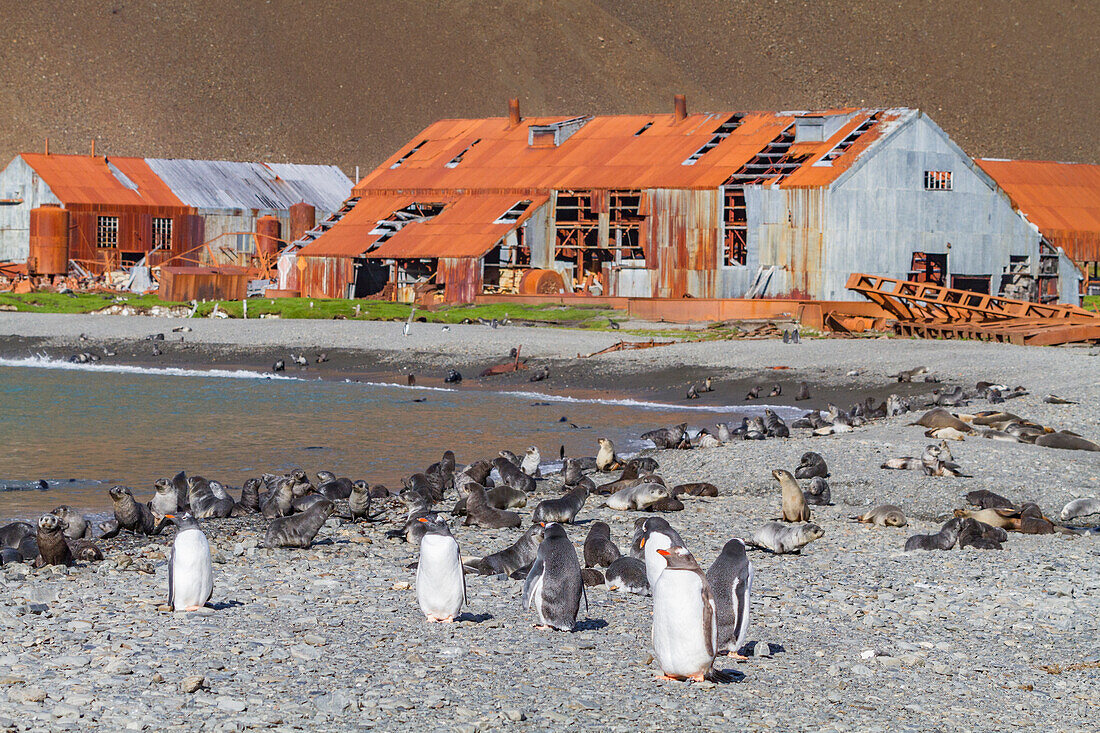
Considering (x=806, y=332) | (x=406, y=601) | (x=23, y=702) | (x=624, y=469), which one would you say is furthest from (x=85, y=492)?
(x=806, y=332)

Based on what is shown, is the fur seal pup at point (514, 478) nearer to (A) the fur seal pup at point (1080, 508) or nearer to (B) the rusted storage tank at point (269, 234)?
(A) the fur seal pup at point (1080, 508)

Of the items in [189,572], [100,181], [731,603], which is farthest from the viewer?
[100,181]

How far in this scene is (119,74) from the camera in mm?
154125

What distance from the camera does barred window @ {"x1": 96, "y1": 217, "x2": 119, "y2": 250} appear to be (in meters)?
65.0

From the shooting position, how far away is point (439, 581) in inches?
396

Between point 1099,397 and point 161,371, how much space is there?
2369 cm

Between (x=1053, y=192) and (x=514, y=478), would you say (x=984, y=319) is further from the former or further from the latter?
(x=1053, y=192)

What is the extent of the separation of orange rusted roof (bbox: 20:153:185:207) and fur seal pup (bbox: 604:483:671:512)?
5455 cm

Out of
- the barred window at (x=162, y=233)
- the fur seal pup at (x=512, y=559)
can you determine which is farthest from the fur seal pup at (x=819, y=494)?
the barred window at (x=162, y=233)

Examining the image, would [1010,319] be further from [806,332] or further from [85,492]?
[85,492]

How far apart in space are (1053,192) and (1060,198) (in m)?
0.70

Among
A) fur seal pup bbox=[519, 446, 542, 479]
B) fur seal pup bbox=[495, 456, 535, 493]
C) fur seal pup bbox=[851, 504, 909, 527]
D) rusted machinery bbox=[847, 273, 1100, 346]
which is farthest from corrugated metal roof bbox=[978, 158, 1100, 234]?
fur seal pup bbox=[851, 504, 909, 527]

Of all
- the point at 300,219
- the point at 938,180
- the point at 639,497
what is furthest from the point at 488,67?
the point at 639,497

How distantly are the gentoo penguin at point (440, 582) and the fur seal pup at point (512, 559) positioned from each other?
178cm
